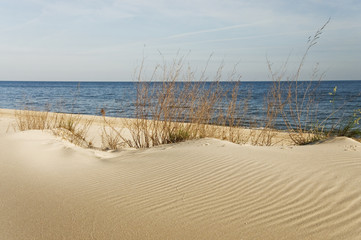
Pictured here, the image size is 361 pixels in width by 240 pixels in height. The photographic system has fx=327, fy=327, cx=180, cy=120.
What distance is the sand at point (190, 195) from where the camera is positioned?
8.02 ft

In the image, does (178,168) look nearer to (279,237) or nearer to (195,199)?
(195,199)

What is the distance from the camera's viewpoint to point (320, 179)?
10.5 feet

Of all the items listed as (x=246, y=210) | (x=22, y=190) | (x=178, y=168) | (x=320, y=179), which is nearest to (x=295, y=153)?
(x=320, y=179)

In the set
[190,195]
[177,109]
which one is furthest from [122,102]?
[190,195]

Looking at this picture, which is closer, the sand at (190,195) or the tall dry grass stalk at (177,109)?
the sand at (190,195)

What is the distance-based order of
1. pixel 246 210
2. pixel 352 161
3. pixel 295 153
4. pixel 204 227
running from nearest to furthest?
1. pixel 204 227
2. pixel 246 210
3. pixel 352 161
4. pixel 295 153

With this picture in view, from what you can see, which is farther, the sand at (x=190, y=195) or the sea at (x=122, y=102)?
the sea at (x=122, y=102)

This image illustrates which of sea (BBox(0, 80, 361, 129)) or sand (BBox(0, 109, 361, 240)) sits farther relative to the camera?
sea (BBox(0, 80, 361, 129))

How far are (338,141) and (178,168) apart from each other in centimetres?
293

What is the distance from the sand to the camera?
2.45 m

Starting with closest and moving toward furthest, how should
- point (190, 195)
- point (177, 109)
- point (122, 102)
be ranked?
point (190, 195) < point (177, 109) < point (122, 102)

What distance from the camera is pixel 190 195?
10.0ft

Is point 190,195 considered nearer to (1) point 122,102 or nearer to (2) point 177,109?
(2) point 177,109

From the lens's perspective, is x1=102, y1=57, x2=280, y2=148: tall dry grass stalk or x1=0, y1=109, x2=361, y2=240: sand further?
x1=102, y1=57, x2=280, y2=148: tall dry grass stalk
